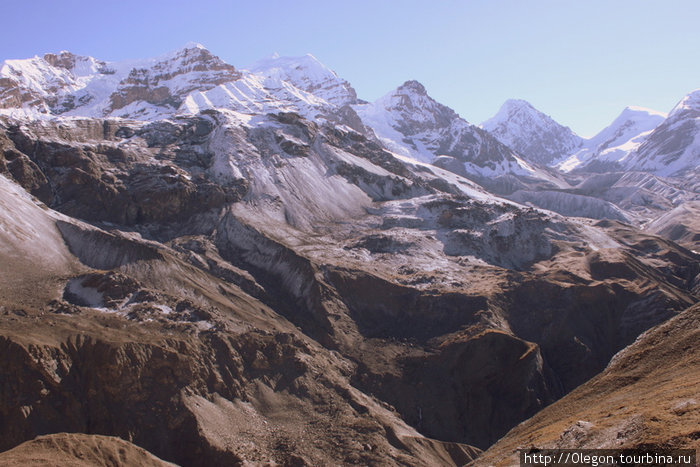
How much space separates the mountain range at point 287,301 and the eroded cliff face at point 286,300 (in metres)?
0.20

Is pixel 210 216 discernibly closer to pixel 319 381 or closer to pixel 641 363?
pixel 319 381

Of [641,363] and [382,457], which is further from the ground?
[641,363]

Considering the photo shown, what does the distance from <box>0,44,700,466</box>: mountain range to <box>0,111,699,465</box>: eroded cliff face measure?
0.67 feet

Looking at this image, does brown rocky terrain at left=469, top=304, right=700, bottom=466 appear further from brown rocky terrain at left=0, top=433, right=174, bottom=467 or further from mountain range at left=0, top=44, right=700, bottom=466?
brown rocky terrain at left=0, top=433, right=174, bottom=467

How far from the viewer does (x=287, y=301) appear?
58.2 metres

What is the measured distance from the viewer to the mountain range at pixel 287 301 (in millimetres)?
34781

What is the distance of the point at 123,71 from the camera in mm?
196500

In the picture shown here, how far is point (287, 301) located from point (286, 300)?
0.55 feet

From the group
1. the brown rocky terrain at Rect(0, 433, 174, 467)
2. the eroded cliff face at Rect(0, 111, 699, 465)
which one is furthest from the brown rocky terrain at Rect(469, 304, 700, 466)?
the brown rocky terrain at Rect(0, 433, 174, 467)

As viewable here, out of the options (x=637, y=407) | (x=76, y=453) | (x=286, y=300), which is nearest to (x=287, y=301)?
(x=286, y=300)

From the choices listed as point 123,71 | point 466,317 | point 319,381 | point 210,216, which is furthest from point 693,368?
point 123,71

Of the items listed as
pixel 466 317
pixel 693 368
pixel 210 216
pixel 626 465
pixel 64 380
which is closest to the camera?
pixel 626 465

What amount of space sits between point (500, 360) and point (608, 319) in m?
16.9

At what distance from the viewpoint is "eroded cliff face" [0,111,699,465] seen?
118 feet
